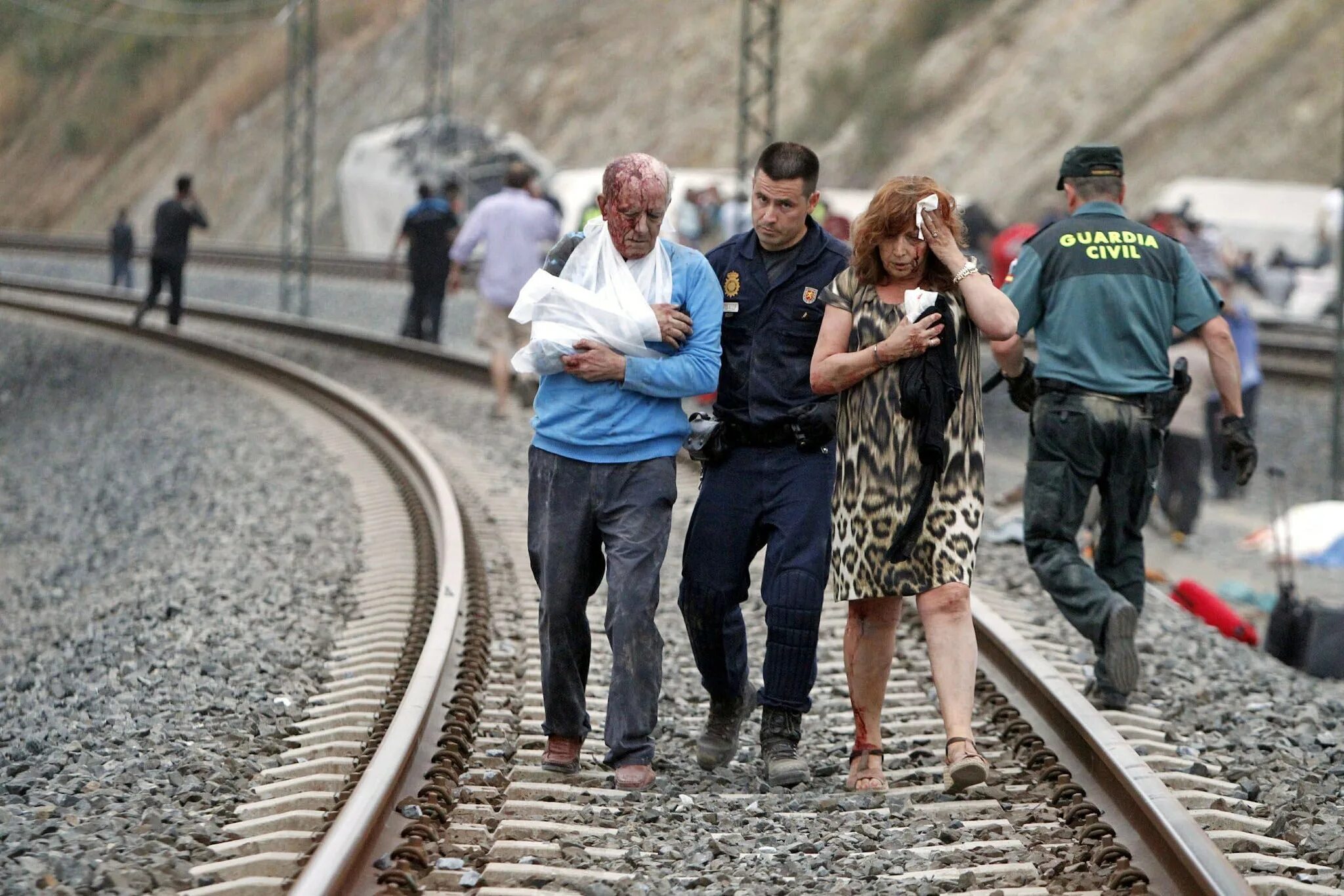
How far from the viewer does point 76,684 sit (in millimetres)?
7098

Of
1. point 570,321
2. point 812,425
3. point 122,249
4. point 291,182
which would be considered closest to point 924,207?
point 812,425

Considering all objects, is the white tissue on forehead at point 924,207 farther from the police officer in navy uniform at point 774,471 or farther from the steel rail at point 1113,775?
the steel rail at point 1113,775

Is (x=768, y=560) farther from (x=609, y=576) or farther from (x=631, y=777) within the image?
(x=631, y=777)

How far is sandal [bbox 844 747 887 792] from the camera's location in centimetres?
565

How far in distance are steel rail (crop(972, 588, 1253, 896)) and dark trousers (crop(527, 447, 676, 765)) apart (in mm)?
1314

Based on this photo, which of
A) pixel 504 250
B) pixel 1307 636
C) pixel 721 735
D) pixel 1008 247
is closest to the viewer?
pixel 721 735

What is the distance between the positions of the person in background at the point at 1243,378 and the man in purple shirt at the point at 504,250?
506 centimetres

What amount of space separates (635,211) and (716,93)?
4583cm

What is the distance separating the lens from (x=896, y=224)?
5375 mm

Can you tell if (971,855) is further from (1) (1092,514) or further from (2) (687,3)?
(2) (687,3)

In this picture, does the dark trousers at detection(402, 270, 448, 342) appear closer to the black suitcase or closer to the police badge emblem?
the black suitcase

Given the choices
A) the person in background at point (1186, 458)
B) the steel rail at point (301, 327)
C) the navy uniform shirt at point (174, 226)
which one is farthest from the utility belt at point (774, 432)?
the navy uniform shirt at point (174, 226)

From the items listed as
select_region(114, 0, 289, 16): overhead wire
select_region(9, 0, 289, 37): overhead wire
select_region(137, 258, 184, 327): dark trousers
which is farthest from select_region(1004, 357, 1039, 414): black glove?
select_region(114, 0, 289, 16): overhead wire

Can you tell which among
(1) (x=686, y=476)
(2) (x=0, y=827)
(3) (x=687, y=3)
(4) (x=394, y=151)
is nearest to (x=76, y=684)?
(2) (x=0, y=827)
